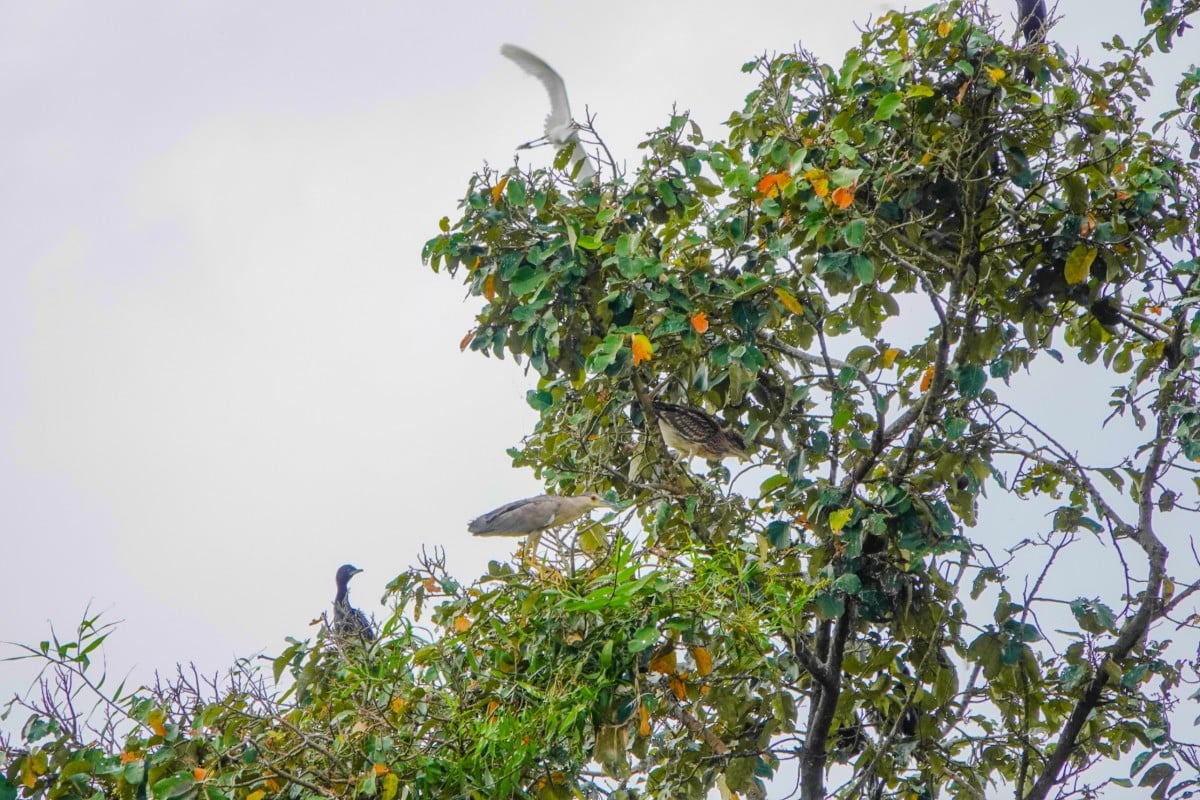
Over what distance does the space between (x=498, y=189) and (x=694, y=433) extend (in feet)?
3.99

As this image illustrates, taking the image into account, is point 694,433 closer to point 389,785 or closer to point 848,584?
point 848,584

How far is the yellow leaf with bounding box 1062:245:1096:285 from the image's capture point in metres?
4.27

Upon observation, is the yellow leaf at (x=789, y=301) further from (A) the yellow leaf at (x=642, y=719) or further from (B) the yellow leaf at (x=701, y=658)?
(A) the yellow leaf at (x=642, y=719)

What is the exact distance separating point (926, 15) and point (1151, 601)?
224cm

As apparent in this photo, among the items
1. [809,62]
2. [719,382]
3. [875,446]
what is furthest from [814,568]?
[809,62]

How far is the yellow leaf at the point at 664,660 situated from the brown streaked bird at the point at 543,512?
2.92ft

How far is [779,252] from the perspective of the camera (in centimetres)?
412

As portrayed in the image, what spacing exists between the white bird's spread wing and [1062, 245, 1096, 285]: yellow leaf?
8.66ft

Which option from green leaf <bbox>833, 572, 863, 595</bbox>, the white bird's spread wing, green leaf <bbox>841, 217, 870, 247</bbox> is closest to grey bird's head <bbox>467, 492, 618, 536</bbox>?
green leaf <bbox>833, 572, 863, 595</bbox>

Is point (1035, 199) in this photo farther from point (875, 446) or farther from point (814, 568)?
point (814, 568)

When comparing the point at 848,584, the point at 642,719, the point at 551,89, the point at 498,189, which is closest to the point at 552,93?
the point at 551,89

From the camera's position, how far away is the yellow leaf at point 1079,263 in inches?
168

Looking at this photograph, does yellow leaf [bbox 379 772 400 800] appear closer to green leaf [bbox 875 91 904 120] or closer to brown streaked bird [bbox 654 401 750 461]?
brown streaked bird [bbox 654 401 750 461]

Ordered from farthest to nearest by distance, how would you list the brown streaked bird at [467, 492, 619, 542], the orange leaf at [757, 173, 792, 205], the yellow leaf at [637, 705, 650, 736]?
the brown streaked bird at [467, 492, 619, 542] → the orange leaf at [757, 173, 792, 205] → the yellow leaf at [637, 705, 650, 736]
